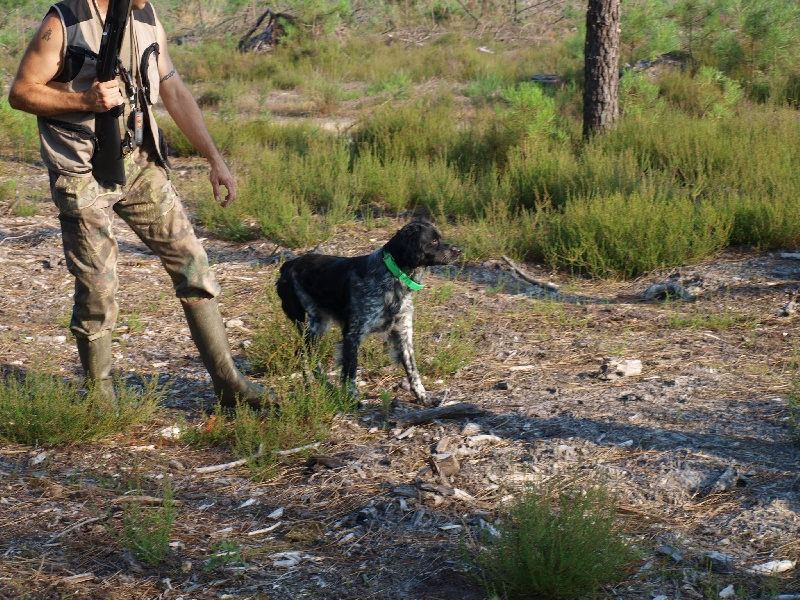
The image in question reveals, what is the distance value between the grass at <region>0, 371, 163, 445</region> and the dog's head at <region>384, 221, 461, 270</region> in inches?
59.2

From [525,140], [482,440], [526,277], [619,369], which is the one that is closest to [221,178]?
[482,440]

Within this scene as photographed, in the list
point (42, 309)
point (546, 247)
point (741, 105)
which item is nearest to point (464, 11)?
point (741, 105)

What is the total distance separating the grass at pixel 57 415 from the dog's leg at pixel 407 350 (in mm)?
1400

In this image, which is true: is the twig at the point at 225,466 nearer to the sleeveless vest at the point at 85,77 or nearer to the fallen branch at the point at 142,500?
the fallen branch at the point at 142,500

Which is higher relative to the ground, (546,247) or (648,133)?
(648,133)

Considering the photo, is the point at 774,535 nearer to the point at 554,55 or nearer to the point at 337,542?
the point at 337,542

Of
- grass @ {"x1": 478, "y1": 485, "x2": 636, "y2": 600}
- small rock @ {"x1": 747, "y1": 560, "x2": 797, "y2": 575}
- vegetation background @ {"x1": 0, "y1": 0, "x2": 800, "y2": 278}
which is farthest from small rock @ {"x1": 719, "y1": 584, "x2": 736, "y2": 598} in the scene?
vegetation background @ {"x1": 0, "y1": 0, "x2": 800, "y2": 278}

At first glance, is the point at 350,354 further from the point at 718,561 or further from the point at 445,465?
the point at 718,561

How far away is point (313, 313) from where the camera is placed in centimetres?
532

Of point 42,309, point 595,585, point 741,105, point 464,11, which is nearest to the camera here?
point 595,585

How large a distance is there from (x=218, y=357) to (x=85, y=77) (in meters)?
1.57

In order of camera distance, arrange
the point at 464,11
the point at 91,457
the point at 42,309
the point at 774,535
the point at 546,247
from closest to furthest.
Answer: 1. the point at 774,535
2. the point at 91,457
3. the point at 42,309
4. the point at 546,247
5. the point at 464,11

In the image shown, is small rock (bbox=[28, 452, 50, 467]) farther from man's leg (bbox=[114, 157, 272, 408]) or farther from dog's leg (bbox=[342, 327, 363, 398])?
dog's leg (bbox=[342, 327, 363, 398])

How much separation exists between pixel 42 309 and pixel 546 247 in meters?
4.03
